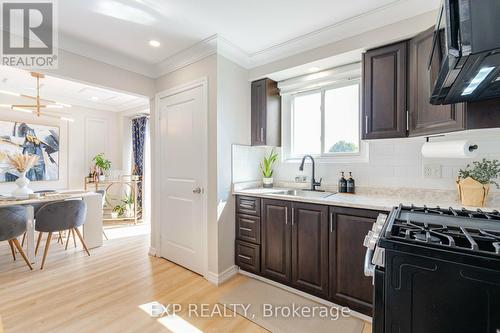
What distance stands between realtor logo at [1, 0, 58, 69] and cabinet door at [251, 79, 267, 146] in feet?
6.53

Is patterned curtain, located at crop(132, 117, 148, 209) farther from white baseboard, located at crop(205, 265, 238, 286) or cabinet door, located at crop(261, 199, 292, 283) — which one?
cabinet door, located at crop(261, 199, 292, 283)

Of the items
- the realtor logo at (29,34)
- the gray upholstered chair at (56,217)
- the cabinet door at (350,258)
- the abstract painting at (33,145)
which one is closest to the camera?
the cabinet door at (350,258)

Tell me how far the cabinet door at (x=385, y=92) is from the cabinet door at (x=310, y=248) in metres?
0.87

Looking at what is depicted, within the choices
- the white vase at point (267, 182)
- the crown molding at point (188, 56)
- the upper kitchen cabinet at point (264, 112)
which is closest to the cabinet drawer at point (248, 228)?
the white vase at point (267, 182)

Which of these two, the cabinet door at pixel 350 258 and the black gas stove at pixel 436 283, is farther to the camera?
the cabinet door at pixel 350 258

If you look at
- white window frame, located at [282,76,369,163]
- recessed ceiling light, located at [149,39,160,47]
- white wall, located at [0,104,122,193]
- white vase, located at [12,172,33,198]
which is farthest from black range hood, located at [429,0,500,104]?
white wall, located at [0,104,122,193]

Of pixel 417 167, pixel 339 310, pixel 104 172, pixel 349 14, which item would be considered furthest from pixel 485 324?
pixel 104 172

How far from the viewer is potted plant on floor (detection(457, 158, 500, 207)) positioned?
1.67 metres

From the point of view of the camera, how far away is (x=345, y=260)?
6.10 feet

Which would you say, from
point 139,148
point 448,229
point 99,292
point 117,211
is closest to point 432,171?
point 448,229

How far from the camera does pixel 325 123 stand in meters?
2.79

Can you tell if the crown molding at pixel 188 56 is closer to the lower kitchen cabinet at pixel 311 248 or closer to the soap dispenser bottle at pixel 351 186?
the lower kitchen cabinet at pixel 311 248

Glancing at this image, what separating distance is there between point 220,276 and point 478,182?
2.40 meters

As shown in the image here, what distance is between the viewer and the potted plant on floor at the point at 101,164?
16.2 ft
